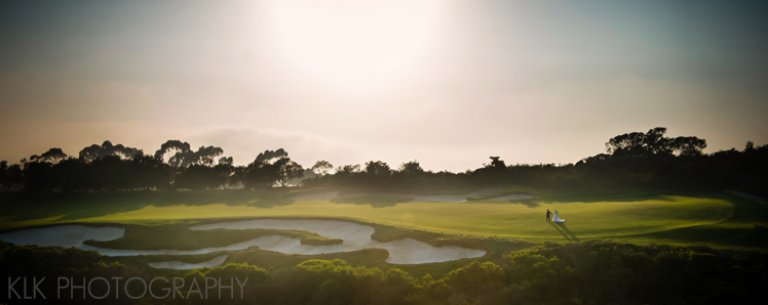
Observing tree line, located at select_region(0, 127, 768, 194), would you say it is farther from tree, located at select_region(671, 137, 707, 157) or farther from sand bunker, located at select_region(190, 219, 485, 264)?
sand bunker, located at select_region(190, 219, 485, 264)

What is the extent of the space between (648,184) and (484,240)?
42.0 meters

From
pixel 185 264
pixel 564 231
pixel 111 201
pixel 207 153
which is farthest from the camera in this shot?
pixel 207 153

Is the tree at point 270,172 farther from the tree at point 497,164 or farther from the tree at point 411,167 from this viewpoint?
the tree at point 497,164

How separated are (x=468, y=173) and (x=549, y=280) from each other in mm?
55319

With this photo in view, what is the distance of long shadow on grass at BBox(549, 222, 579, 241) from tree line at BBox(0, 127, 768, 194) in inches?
1283

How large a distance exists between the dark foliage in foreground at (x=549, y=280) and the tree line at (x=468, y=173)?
36.7 metres

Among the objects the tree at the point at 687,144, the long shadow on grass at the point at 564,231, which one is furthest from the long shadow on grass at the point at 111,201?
the tree at the point at 687,144

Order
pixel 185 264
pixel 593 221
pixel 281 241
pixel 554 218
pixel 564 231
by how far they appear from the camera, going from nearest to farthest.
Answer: pixel 564 231, pixel 185 264, pixel 554 218, pixel 593 221, pixel 281 241

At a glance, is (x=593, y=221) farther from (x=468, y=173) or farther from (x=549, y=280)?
(x=468, y=173)

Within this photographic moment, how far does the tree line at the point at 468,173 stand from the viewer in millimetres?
56812

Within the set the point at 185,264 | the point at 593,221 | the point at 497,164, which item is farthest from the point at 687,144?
the point at 185,264

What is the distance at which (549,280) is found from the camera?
2000cm

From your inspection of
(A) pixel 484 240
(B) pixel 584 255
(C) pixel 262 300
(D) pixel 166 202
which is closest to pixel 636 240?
(B) pixel 584 255

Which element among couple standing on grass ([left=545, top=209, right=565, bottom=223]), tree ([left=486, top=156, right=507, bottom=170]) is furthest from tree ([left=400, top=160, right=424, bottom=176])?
couple standing on grass ([left=545, top=209, right=565, bottom=223])
